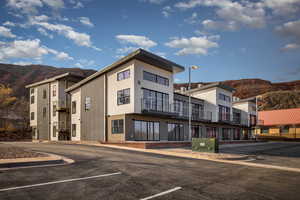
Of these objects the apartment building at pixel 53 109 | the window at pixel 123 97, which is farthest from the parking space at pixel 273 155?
the apartment building at pixel 53 109

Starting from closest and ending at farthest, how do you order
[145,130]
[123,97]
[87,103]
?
Result: [123,97] < [145,130] < [87,103]

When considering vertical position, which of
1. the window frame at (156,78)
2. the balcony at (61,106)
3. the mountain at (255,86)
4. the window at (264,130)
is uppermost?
the mountain at (255,86)

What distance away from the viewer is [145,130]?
25281 mm

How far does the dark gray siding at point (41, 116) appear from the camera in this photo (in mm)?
38094

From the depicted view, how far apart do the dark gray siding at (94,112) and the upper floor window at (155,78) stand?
566cm

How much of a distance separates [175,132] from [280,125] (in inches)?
1599

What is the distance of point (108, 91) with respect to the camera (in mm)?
26719

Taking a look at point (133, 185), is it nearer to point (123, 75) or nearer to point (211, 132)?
point (123, 75)

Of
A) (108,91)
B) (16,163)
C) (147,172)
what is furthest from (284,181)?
(108,91)

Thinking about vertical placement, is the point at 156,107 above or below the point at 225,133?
above

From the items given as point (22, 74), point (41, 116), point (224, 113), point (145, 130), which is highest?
point (22, 74)

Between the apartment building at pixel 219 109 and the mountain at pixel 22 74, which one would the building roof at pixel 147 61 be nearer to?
the apartment building at pixel 219 109

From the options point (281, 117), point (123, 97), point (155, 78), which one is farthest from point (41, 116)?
point (281, 117)

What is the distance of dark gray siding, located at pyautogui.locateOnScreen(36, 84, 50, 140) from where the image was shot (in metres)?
38.1
